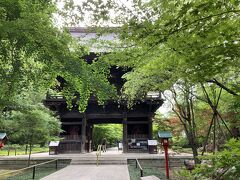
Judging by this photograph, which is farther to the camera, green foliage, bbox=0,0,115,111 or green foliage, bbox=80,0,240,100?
green foliage, bbox=0,0,115,111

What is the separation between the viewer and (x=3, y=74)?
18.9 ft

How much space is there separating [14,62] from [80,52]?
4.90 ft

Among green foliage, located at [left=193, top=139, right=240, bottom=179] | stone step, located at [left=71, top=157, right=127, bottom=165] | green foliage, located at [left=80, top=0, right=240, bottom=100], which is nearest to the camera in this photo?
green foliage, located at [left=193, top=139, right=240, bottom=179]

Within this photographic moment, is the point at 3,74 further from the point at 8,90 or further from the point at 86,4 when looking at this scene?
the point at 86,4

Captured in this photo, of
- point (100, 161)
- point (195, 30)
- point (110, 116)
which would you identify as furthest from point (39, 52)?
point (110, 116)

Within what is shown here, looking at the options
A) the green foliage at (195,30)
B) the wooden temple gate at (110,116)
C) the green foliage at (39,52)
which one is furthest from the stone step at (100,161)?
the green foliage at (195,30)

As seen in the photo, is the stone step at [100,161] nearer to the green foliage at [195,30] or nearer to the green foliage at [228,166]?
the green foliage at [195,30]

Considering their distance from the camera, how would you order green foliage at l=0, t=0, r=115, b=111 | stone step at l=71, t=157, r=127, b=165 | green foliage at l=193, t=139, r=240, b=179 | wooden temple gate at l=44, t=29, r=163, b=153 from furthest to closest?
1. wooden temple gate at l=44, t=29, r=163, b=153
2. stone step at l=71, t=157, r=127, b=165
3. green foliage at l=0, t=0, r=115, b=111
4. green foliage at l=193, t=139, r=240, b=179

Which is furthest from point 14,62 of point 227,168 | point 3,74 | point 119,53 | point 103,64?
point 227,168

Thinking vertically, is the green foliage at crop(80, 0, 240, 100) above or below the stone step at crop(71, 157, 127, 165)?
above

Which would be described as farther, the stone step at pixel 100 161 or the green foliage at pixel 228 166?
the stone step at pixel 100 161

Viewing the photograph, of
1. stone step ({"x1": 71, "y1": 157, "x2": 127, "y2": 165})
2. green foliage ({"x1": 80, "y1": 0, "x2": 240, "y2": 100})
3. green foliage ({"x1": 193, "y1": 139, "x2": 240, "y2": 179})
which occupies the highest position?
green foliage ({"x1": 80, "y1": 0, "x2": 240, "y2": 100})

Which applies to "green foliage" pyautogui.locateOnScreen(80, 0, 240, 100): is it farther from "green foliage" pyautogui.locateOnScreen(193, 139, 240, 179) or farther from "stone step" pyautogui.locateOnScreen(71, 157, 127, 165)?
"stone step" pyautogui.locateOnScreen(71, 157, 127, 165)

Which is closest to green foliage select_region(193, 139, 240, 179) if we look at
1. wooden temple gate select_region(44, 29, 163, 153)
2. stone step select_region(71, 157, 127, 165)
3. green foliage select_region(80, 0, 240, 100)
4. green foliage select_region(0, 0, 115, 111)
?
green foliage select_region(80, 0, 240, 100)
